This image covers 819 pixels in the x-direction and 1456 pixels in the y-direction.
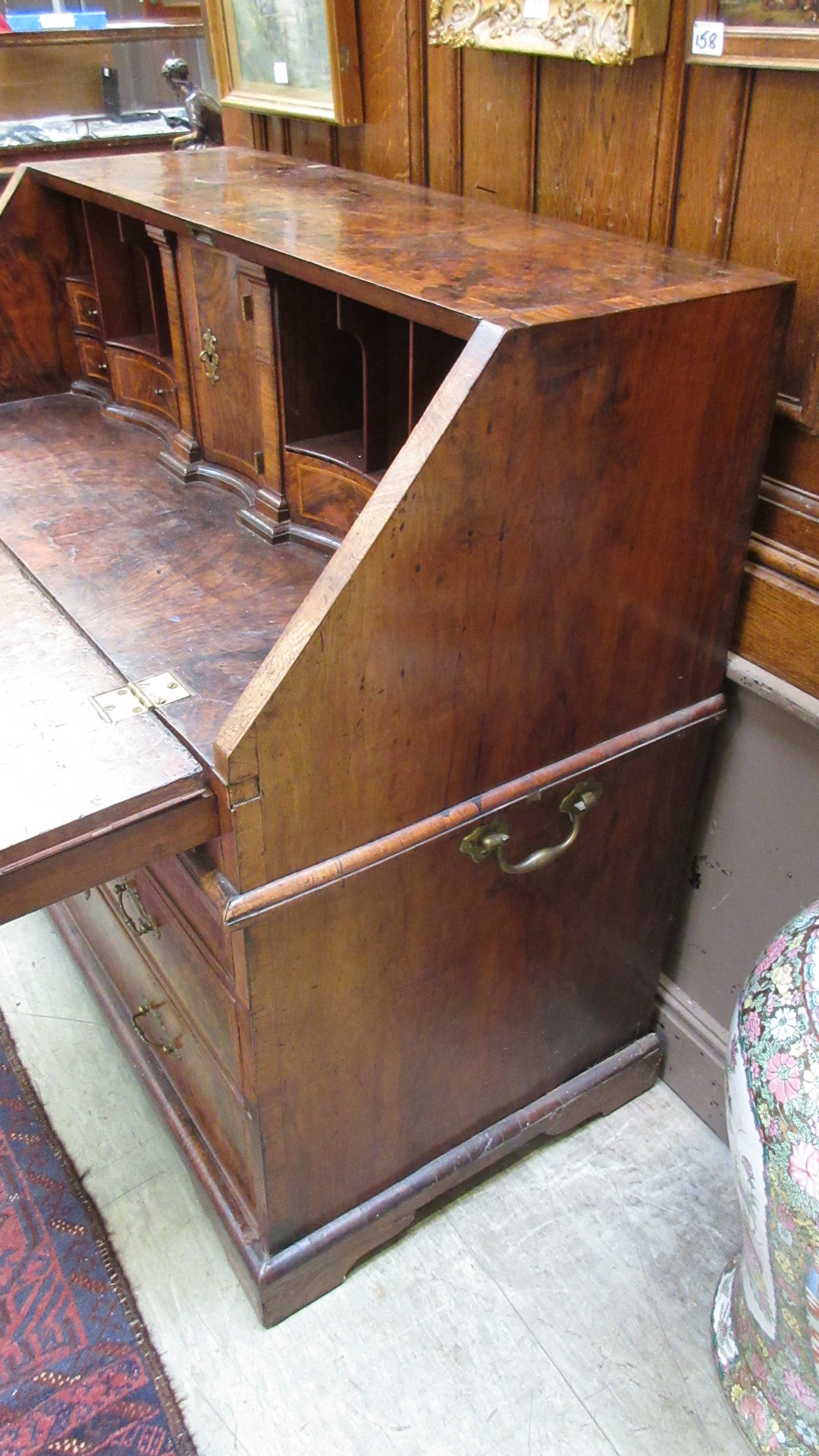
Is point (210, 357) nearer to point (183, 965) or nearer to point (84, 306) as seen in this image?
point (84, 306)

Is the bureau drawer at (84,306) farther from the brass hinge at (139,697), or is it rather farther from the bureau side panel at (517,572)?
the bureau side panel at (517,572)

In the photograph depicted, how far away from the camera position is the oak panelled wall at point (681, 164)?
1205mm

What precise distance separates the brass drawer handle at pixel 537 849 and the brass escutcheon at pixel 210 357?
33.2 inches

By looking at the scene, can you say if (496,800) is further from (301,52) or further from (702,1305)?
(301,52)

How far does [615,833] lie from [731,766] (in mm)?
212

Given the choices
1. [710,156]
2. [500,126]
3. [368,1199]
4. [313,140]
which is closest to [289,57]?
[313,140]

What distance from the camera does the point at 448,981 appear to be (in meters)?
1.42

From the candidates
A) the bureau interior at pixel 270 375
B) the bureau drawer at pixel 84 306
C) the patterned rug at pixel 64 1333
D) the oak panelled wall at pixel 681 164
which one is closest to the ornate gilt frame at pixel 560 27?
the oak panelled wall at pixel 681 164

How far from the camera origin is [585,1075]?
1.75 m

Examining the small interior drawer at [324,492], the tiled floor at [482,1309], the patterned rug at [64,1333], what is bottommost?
the tiled floor at [482,1309]

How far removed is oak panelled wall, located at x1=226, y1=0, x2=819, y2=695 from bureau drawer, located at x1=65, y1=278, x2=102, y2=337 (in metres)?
0.65

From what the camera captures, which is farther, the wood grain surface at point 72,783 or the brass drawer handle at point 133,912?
the brass drawer handle at point 133,912

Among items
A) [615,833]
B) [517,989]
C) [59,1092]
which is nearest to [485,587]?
[615,833]

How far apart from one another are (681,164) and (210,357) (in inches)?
28.5
